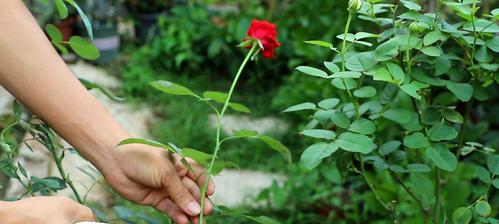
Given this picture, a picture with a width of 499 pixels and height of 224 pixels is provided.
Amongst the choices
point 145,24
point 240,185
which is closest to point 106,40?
point 145,24

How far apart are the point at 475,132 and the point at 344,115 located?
1769 mm

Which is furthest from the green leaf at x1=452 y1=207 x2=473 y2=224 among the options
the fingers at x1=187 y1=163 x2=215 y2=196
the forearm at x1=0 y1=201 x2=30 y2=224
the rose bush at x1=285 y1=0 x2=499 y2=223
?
the forearm at x1=0 y1=201 x2=30 y2=224

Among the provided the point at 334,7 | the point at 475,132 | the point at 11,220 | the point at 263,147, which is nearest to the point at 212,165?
the point at 11,220

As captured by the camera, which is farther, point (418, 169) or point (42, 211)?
point (418, 169)

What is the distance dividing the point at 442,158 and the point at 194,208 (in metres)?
0.37

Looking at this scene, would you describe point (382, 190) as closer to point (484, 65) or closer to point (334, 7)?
point (484, 65)

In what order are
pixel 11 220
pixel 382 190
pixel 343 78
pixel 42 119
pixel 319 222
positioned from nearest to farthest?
pixel 11 220
pixel 343 78
pixel 42 119
pixel 382 190
pixel 319 222

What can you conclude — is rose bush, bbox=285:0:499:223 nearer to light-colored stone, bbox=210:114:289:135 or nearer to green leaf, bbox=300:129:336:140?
green leaf, bbox=300:129:336:140

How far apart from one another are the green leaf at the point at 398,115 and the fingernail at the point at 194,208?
1.05 feet

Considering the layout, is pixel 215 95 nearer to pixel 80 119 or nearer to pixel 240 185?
pixel 80 119

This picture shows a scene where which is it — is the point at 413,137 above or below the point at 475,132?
above

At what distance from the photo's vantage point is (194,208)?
3.97 ft

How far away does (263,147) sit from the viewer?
3.49 metres

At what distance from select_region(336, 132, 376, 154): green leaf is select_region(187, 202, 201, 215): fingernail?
238 millimetres
